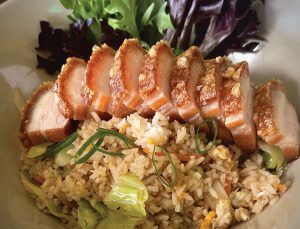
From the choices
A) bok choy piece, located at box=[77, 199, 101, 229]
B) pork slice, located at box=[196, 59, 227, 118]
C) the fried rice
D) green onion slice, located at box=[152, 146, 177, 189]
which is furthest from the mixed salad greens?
bok choy piece, located at box=[77, 199, 101, 229]

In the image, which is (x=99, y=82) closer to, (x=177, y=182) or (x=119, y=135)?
(x=119, y=135)

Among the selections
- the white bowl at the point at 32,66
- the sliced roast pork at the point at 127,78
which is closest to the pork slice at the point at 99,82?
the sliced roast pork at the point at 127,78

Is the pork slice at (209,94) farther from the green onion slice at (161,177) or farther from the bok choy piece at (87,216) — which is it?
the bok choy piece at (87,216)

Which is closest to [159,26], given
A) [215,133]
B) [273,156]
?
[215,133]

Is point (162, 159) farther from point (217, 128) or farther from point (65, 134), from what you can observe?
point (65, 134)

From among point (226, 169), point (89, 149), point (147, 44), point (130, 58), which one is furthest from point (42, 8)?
point (226, 169)

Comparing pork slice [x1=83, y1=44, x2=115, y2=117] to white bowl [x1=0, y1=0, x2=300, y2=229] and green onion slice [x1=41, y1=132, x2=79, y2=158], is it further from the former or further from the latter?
white bowl [x1=0, y1=0, x2=300, y2=229]
